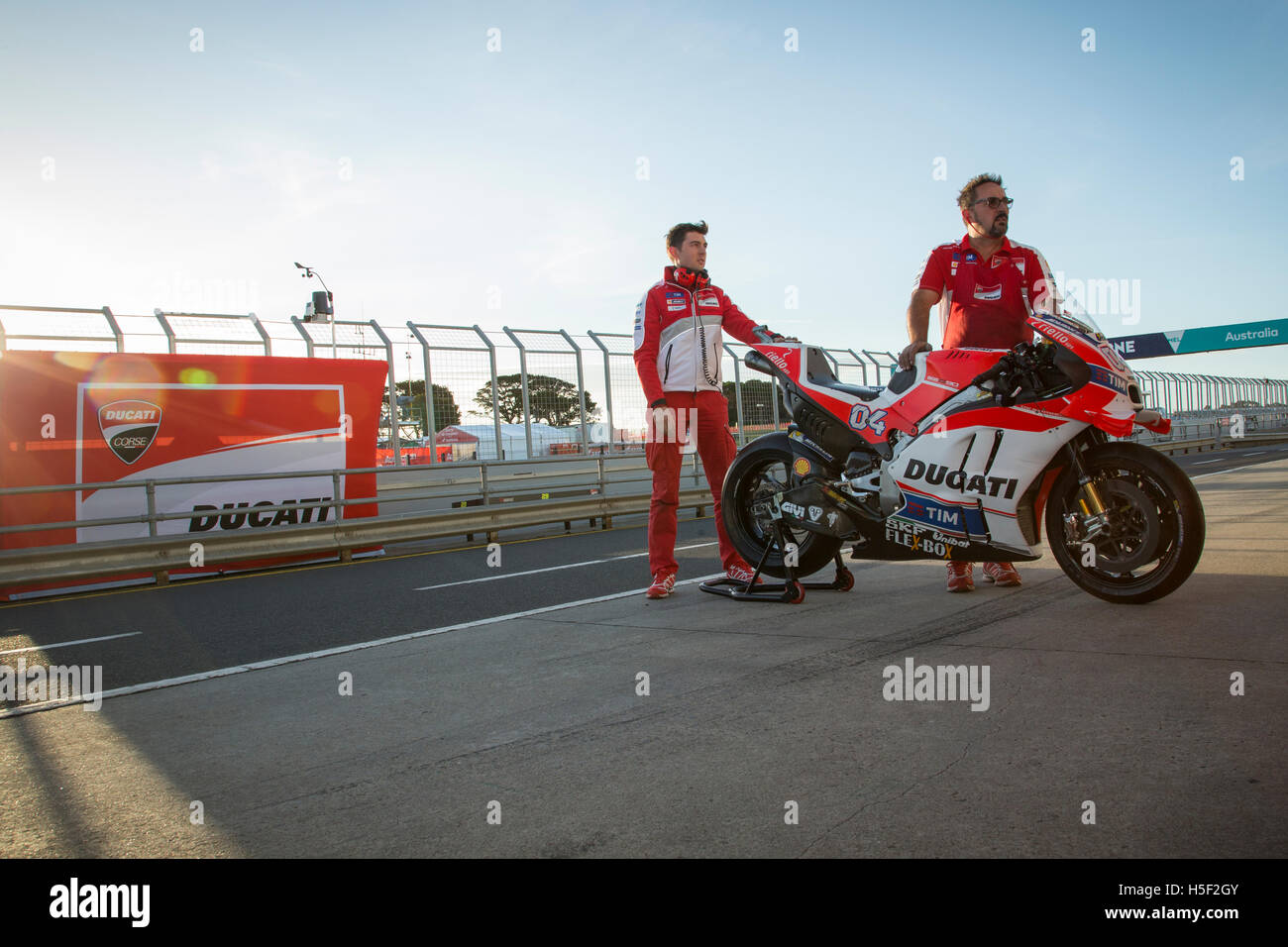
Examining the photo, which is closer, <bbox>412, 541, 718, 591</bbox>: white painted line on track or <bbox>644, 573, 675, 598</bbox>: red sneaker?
<bbox>644, 573, 675, 598</bbox>: red sneaker

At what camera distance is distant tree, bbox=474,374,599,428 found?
648 inches

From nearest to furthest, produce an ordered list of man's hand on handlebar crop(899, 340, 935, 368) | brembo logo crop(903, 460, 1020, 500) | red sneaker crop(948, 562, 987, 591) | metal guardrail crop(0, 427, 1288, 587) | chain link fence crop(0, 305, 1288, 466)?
1. brembo logo crop(903, 460, 1020, 500)
2. man's hand on handlebar crop(899, 340, 935, 368)
3. red sneaker crop(948, 562, 987, 591)
4. metal guardrail crop(0, 427, 1288, 587)
5. chain link fence crop(0, 305, 1288, 466)

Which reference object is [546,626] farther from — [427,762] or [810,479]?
[427,762]

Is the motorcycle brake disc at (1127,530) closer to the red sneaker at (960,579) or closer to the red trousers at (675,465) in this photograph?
the red sneaker at (960,579)

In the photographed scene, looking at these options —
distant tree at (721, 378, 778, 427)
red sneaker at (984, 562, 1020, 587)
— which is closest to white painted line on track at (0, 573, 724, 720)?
red sneaker at (984, 562, 1020, 587)

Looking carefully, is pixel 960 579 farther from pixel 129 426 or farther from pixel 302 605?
pixel 129 426

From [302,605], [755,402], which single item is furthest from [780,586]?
[755,402]

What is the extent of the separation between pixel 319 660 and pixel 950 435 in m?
3.39

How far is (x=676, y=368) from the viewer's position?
19.7 ft

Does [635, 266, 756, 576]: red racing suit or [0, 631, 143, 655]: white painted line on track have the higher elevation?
[635, 266, 756, 576]: red racing suit

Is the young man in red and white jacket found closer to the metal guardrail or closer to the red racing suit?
the red racing suit

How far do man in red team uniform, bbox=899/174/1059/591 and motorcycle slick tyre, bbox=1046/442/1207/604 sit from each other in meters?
0.90

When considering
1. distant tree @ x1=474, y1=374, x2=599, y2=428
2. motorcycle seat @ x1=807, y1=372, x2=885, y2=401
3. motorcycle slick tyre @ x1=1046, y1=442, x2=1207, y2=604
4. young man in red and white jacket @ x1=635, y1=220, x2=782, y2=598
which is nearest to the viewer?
motorcycle slick tyre @ x1=1046, y1=442, x2=1207, y2=604
